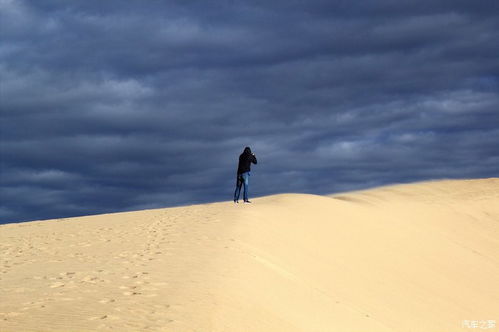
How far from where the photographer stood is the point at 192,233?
1695cm

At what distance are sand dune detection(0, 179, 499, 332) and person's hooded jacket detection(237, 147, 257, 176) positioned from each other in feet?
4.45

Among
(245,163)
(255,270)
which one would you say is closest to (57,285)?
(255,270)

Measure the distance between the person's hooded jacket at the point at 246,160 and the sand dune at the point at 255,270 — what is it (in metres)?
1.36

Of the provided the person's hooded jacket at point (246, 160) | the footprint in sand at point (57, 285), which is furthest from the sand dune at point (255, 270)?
the person's hooded jacket at point (246, 160)

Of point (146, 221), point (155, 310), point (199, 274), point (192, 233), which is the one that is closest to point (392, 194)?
point (146, 221)

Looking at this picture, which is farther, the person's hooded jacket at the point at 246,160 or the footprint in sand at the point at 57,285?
the person's hooded jacket at the point at 246,160

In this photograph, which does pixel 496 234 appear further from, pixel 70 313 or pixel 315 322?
pixel 70 313

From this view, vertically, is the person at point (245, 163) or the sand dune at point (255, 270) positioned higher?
the person at point (245, 163)

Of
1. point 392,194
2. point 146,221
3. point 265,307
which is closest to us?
point 265,307

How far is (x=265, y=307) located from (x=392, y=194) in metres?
24.9

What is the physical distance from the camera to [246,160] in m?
21.1

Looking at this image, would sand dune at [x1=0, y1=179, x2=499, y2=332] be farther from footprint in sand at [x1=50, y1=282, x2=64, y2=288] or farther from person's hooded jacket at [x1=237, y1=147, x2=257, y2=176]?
person's hooded jacket at [x1=237, y1=147, x2=257, y2=176]

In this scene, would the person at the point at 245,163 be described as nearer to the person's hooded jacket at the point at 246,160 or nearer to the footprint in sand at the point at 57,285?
the person's hooded jacket at the point at 246,160

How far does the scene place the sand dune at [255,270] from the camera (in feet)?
31.4
